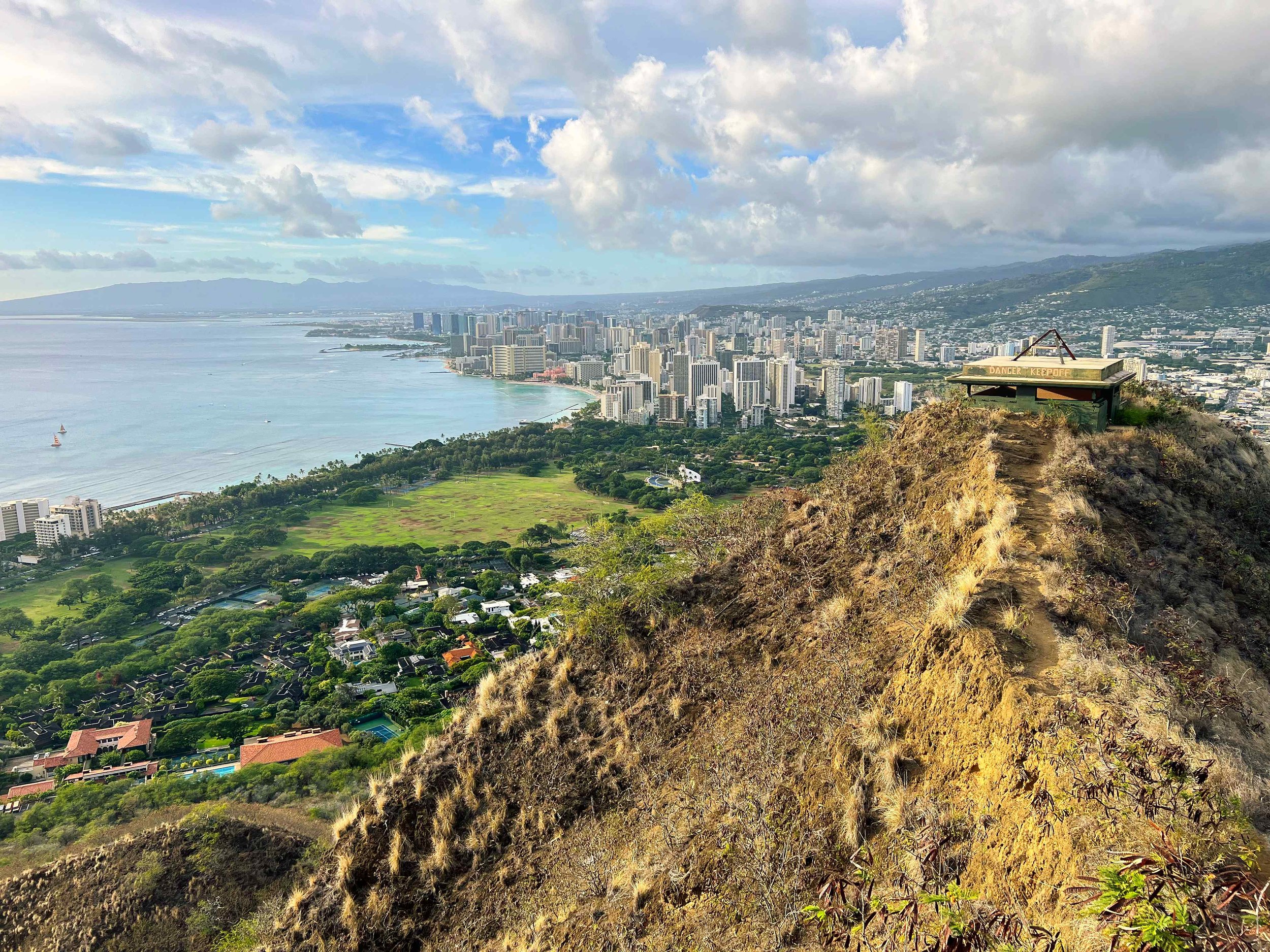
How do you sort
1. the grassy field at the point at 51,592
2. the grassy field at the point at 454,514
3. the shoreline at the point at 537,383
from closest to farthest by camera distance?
the grassy field at the point at 51,592
the grassy field at the point at 454,514
the shoreline at the point at 537,383

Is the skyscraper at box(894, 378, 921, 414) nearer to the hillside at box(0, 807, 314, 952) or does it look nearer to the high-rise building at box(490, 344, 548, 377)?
the hillside at box(0, 807, 314, 952)

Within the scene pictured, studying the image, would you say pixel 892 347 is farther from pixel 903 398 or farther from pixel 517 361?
pixel 517 361

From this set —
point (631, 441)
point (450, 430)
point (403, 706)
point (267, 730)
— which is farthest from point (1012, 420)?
point (450, 430)

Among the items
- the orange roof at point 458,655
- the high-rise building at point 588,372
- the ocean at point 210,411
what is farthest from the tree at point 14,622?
the high-rise building at point 588,372

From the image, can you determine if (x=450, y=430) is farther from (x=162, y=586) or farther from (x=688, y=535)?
(x=688, y=535)

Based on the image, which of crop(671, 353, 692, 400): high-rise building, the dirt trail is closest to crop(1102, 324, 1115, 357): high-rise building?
crop(671, 353, 692, 400): high-rise building

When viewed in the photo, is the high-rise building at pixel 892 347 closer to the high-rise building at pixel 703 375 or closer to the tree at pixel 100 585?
the high-rise building at pixel 703 375
